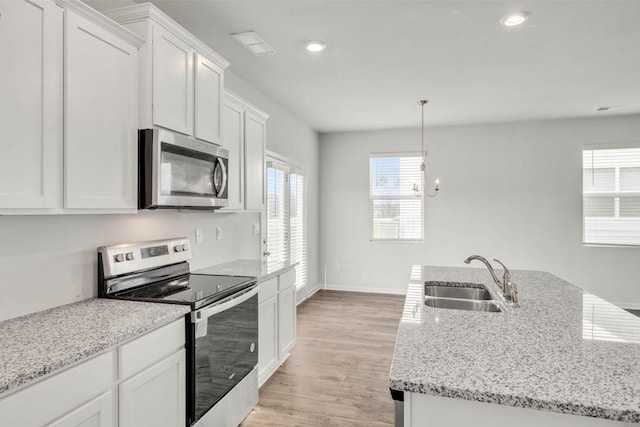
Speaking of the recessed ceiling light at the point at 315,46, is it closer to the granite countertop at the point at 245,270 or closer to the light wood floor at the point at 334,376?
the granite countertop at the point at 245,270

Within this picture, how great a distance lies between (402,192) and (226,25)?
4.02m

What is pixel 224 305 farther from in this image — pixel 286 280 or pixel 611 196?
pixel 611 196

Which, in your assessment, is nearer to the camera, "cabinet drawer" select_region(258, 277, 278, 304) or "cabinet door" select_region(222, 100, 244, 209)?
"cabinet drawer" select_region(258, 277, 278, 304)

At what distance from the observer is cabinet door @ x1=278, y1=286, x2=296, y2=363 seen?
303 centimetres

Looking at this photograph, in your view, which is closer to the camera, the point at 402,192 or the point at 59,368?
the point at 59,368

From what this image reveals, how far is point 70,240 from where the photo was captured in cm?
188

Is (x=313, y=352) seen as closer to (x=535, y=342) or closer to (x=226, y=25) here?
(x=535, y=342)

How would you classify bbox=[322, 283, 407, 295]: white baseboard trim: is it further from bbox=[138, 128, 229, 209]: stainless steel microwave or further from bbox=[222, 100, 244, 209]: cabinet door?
bbox=[138, 128, 229, 209]: stainless steel microwave

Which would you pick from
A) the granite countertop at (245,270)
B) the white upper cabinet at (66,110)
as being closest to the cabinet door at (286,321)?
the granite countertop at (245,270)

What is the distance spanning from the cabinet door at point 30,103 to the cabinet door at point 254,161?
164 cm

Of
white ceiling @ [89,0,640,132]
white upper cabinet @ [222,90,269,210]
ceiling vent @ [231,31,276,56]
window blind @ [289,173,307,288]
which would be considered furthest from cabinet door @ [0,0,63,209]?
window blind @ [289,173,307,288]

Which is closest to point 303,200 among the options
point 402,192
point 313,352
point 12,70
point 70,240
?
point 402,192

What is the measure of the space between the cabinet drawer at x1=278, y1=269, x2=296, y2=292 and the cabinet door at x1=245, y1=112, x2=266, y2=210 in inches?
25.5

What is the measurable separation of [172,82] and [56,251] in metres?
1.09
